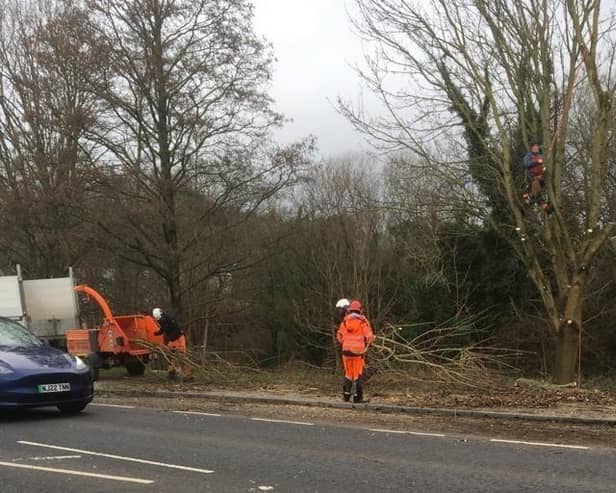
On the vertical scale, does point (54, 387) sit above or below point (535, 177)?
below

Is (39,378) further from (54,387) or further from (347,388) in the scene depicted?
(347,388)

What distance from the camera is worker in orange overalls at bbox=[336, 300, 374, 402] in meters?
12.0

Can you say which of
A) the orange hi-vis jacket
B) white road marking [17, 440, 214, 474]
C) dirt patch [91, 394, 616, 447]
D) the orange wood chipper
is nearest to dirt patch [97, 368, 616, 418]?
the orange wood chipper

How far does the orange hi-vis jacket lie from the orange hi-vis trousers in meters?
0.15

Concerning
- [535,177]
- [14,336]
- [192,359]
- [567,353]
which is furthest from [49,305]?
[567,353]

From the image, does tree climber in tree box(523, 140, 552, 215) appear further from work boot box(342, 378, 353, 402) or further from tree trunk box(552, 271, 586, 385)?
work boot box(342, 378, 353, 402)

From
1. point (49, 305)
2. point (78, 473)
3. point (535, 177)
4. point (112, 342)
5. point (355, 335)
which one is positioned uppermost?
point (535, 177)

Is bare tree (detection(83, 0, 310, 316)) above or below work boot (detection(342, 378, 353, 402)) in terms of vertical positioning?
above

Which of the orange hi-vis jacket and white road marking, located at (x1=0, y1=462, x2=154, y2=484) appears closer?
white road marking, located at (x1=0, y1=462, x2=154, y2=484)

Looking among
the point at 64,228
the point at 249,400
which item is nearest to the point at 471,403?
the point at 249,400

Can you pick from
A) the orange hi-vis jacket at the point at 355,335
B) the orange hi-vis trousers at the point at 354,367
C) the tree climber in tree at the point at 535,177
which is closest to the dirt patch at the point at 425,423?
the orange hi-vis trousers at the point at 354,367

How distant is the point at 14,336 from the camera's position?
38.2 ft

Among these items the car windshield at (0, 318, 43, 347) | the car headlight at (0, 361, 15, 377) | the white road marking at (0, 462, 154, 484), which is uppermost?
the car windshield at (0, 318, 43, 347)

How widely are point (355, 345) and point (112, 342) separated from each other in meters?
6.82
